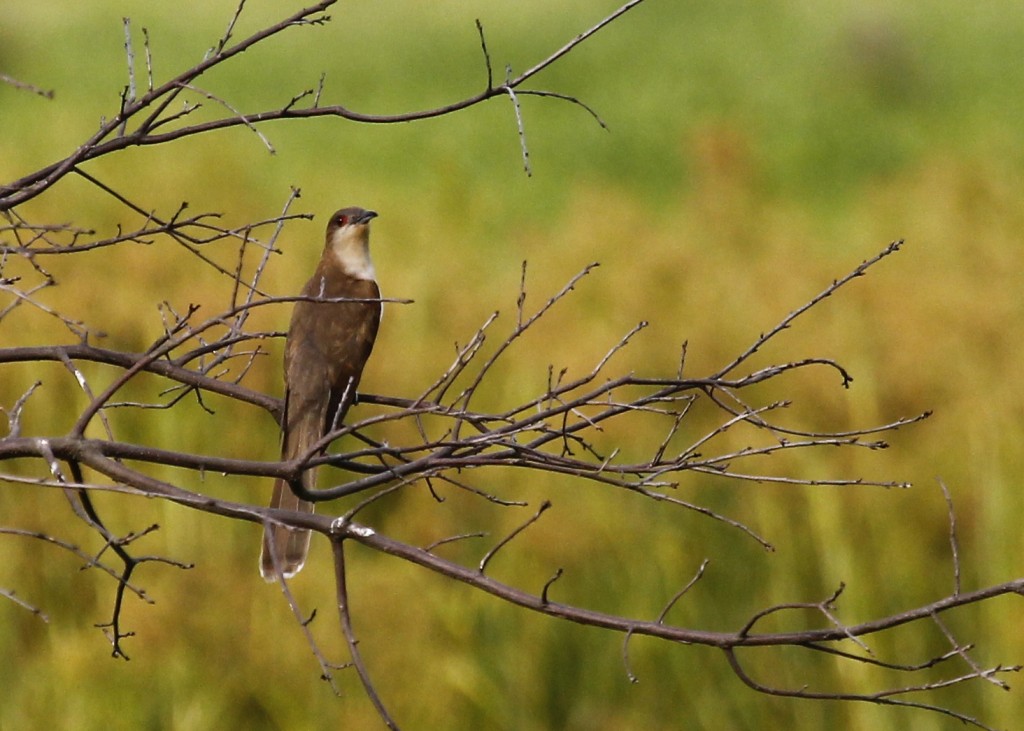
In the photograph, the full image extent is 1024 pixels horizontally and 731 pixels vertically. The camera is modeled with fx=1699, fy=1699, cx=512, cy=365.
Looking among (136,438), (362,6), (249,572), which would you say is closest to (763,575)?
(249,572)

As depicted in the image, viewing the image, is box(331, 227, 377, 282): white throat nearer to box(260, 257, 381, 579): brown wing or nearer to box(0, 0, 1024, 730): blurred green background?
box(260, 257, 381, 579): brown wing

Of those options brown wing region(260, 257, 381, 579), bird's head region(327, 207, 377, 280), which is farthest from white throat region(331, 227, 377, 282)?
brown wing region(260, 257, 381, 579)

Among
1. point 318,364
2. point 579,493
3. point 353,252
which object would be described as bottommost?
point 318,364

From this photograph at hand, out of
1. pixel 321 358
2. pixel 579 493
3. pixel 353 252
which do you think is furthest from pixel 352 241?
pixel 579 493

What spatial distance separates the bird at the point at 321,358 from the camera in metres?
4.63

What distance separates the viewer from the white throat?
5861 mm

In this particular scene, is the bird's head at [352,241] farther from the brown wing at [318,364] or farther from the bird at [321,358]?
the brown wing at [318,364]

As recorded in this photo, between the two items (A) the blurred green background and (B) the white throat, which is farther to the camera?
(A) the blurred green background

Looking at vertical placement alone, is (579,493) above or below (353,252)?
above

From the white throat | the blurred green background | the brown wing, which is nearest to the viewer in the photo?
the brown wing

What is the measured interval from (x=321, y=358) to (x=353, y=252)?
2.82 ft

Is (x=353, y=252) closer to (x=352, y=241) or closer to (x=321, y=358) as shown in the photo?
(x=352, y=241)

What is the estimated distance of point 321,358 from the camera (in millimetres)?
Result: 5121

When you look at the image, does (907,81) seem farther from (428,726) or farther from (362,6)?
(428,726)
